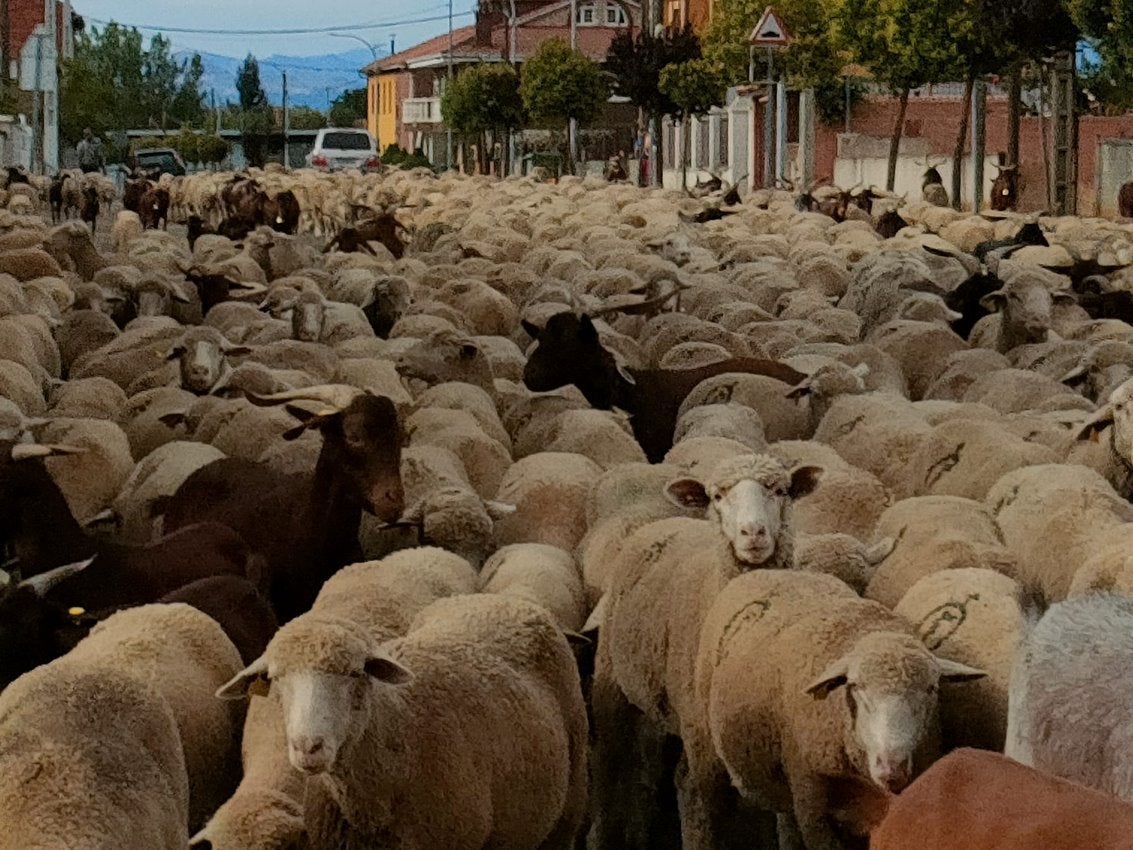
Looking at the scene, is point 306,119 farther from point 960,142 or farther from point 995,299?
point 995,299

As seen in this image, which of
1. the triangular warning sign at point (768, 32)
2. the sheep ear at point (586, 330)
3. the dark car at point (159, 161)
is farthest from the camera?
the dark car at point (159, 161)

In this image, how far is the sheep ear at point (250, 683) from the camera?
5270 millimetres

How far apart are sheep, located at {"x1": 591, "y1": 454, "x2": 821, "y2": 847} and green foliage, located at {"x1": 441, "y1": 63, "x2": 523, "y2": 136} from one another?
57227 millimetres

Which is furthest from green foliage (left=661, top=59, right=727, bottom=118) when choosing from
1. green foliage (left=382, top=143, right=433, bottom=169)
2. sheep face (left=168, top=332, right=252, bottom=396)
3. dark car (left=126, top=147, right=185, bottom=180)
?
sheep face (left=168, top=332, right=252, bottom=396)

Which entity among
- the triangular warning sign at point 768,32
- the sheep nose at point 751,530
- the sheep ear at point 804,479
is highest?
the triangular warning sign at point 768,32

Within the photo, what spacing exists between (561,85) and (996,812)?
2093 inches

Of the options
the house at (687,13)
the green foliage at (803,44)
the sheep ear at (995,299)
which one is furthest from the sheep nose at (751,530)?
the house at (687,13)

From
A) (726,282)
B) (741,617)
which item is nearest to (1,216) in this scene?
(726,282)

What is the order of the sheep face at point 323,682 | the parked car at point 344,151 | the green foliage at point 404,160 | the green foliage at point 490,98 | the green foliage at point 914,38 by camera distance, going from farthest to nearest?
the green foliage at point 404,160
the green foliage at point 490,98
the parked car at point 344,151
the green foliage at point 914,38
the sheep face at point 323,682

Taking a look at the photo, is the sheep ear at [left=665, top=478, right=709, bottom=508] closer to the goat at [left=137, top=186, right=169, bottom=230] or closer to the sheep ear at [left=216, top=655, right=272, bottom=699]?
the sheep ear at [left=216, top=655, right=272, bottom=699]

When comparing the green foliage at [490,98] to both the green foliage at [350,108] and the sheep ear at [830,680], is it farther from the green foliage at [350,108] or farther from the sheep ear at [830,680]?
the green foliage at [350,108]

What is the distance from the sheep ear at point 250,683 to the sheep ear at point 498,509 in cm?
300

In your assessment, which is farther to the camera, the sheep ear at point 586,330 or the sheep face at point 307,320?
the sheep face at point 307,320

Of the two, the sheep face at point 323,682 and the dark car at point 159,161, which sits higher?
the dark car at point 159,161
